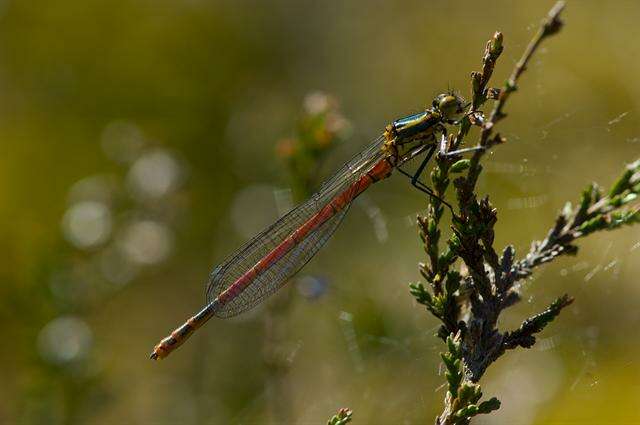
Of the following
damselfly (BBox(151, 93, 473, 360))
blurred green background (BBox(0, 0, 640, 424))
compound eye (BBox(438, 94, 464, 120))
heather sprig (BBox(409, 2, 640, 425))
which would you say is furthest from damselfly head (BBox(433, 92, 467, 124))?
blurred green background (BBox(0, 0, 640, 424))

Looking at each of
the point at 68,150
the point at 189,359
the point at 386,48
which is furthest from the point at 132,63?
the point at 189,359

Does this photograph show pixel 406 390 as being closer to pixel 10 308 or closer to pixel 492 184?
pixel 492 184

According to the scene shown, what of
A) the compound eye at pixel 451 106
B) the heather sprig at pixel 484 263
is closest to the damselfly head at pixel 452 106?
the compound eye at pixel 451 106

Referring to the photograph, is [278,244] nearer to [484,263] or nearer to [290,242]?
[290,242]

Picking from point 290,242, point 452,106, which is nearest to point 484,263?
point 452,106

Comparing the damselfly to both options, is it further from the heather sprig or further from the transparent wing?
the heather sprig

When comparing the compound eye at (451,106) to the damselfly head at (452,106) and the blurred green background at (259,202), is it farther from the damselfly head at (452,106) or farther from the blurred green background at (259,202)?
the blurred green background at (259,202)

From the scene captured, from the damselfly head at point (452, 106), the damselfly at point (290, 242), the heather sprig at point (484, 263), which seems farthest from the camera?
the damselfly at point (290, 242)
